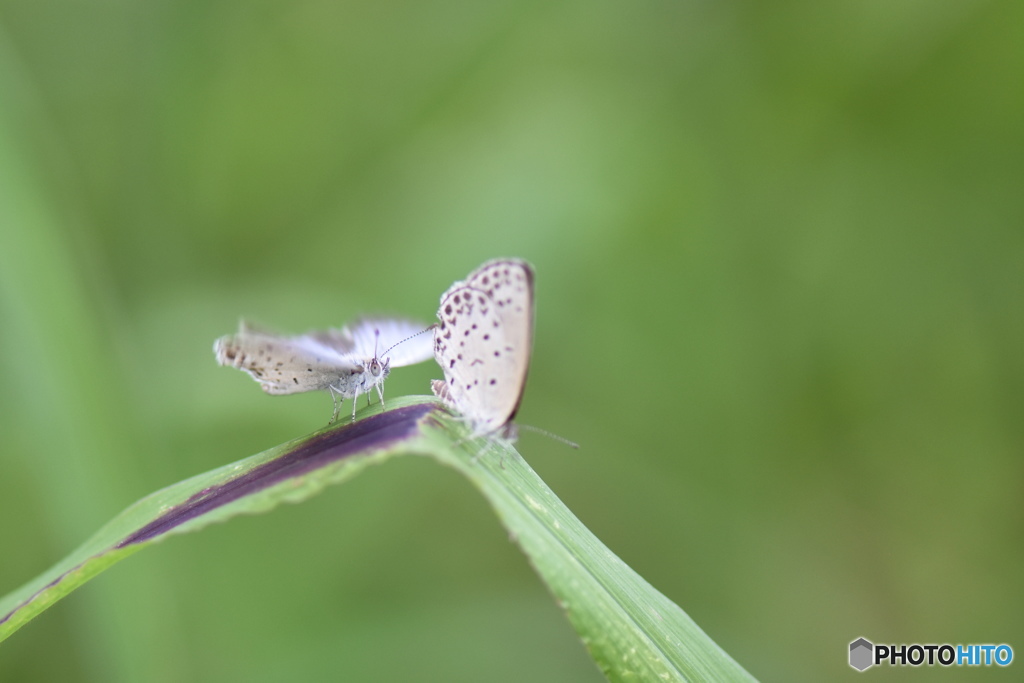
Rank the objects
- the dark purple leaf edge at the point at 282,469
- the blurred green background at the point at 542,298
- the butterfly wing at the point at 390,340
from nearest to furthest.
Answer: the dark purple leaf edge at the point at 282,469 → the butterfly wing at the point at 390,340 → the blurred green background at the point at 542,298

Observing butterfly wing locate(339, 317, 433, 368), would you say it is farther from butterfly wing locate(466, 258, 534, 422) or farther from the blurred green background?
the blurred green background

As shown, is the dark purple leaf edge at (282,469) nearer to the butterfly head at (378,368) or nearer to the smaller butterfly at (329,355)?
the smaller butterfly at (329,355)

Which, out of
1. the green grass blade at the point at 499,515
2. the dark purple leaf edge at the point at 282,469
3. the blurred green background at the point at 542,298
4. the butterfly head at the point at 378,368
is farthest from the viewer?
the blurred green background at the point at 542,298

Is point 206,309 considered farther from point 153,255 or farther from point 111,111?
point 111,111

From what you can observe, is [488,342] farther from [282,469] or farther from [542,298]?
[542,298]

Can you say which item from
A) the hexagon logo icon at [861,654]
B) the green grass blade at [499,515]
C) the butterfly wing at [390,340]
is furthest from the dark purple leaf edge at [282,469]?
the hexagon logo icon at [861,654]

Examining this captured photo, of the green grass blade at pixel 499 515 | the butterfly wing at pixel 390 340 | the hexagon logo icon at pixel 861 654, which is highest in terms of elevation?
the butterfly wing at pixel 390 340

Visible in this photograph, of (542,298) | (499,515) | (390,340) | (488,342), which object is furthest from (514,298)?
(542,298)

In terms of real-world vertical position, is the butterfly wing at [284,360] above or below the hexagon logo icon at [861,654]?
above
